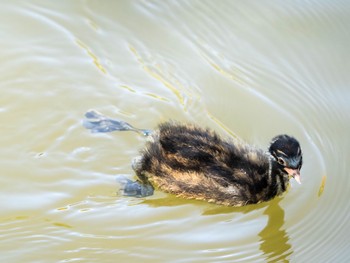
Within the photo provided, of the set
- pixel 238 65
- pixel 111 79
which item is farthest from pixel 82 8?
pixel 238 65

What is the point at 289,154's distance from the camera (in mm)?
6203

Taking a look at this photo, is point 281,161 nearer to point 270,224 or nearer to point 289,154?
point 289,154

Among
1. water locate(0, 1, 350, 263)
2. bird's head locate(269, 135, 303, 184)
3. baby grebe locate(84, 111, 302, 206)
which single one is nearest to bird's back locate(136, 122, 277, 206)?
baby grebe locate(84, 111, 302, 206)

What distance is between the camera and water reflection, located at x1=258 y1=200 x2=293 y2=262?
A: 19.7 feet

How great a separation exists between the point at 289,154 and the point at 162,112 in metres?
1.54

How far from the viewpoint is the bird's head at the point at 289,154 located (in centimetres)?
621

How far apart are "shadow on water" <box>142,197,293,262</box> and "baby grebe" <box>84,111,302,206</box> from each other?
6 centimetres

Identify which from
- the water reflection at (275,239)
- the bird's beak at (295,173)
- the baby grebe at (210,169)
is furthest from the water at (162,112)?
the bird's beak at (295,173)

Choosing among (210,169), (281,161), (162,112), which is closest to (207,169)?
(210,169)

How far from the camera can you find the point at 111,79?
7578 millimetres

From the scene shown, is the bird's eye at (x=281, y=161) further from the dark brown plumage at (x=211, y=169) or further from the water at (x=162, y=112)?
the water at (x=162, y=112)

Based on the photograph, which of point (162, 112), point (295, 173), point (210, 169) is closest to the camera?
point (295, 173)

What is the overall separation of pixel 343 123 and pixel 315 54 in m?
1.03

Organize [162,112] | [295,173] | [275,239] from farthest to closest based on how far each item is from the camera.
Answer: [162,112]
[295,173]
[275,239]
